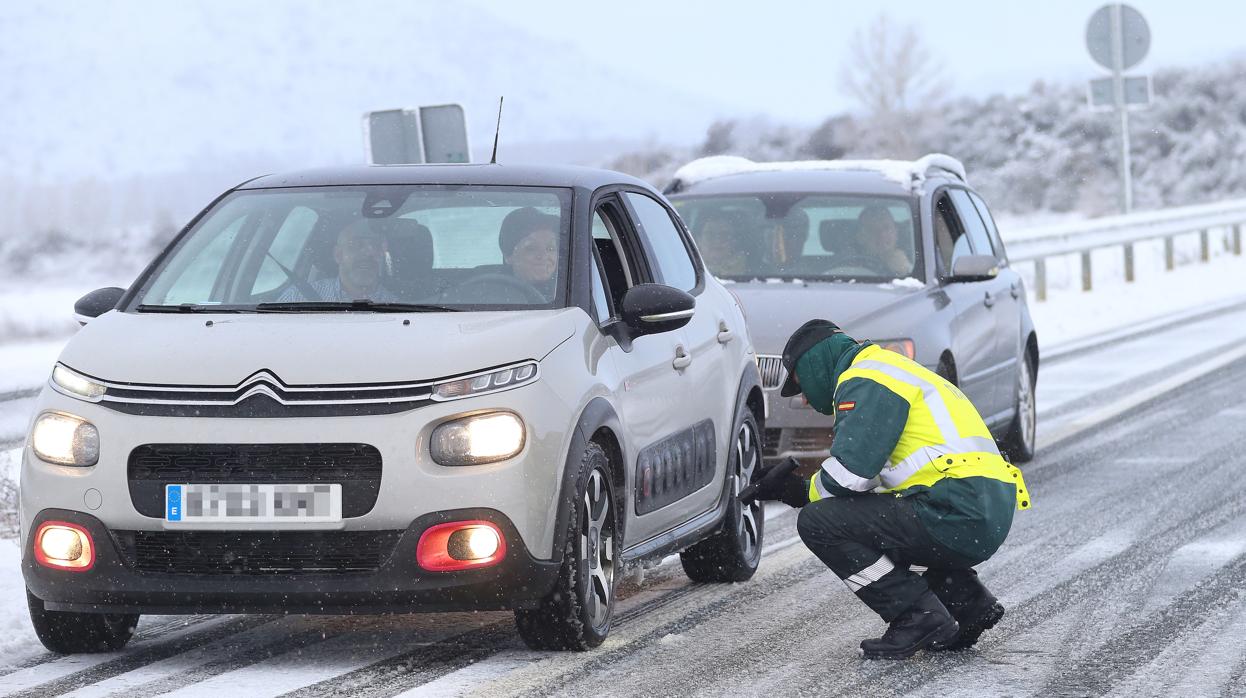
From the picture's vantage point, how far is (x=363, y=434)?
561cm

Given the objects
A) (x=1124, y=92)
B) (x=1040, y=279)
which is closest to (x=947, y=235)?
(x=1040, y=279)

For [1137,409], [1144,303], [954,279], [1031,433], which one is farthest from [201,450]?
[1144,303]

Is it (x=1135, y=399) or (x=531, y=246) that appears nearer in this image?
(x=531, y=246)

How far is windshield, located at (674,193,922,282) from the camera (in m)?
11.1

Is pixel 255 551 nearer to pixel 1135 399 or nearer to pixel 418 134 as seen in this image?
pixel 418 134

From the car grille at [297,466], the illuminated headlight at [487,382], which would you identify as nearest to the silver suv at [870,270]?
the illuminated headlight at [487,382]

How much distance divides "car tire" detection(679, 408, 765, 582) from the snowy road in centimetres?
9

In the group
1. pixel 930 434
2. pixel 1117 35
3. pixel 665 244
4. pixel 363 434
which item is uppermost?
pixel 665 244

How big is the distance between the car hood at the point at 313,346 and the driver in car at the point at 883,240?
498 centimetres

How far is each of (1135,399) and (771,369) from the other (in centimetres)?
520

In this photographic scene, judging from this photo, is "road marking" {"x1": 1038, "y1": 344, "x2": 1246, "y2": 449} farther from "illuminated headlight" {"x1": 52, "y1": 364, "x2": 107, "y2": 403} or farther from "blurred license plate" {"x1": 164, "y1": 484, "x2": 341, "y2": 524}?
"illuminated headlight" {"x1": 52, "y1": 364, "x2": 107, "y2": 403}

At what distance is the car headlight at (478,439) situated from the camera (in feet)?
18.6

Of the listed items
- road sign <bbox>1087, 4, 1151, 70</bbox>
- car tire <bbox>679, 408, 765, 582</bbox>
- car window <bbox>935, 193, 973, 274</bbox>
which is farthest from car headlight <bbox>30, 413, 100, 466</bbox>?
road sign <bbox>1087, 4, 1151, 70</bbox>

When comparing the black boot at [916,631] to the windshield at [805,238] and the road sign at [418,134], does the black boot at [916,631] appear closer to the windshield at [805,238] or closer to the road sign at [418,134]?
the windshield at [805,238]
